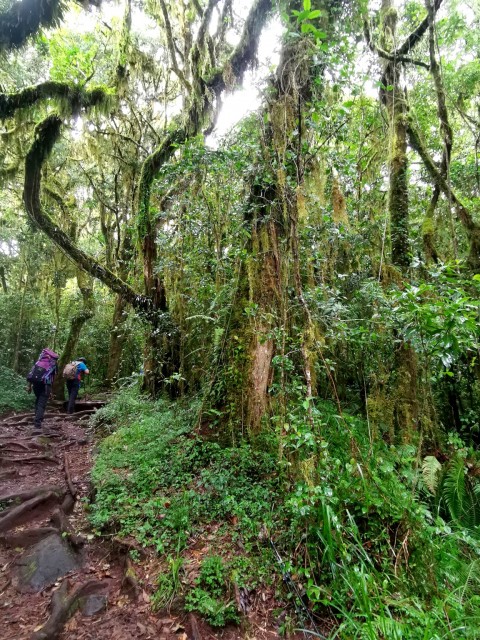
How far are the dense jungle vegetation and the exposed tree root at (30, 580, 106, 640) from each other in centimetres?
58

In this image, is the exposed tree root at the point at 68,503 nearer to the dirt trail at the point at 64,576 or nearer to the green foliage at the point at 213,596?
the dirt trail at the point at 64,576

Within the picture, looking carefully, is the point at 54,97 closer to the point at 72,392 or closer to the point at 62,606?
the point at 72,392

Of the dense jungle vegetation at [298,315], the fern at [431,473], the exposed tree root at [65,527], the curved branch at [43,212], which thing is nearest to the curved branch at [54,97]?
the dense jungle vegetation at [298,315]

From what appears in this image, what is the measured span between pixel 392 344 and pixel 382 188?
5.75m

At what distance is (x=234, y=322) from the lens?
5.93m

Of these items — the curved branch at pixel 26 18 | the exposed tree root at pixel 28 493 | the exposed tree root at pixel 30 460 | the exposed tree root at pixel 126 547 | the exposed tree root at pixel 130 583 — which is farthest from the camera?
the exposed tree root at pixel 30 460

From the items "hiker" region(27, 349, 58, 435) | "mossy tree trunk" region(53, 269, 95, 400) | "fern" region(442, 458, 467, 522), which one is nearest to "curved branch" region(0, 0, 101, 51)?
"hiker" region(27, 349, 58, 435)

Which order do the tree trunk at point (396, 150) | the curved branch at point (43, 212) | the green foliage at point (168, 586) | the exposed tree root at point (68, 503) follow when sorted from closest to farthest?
the green foliage at point (168, 586) → the exposed tree root at point (68, 503) → the tree trunk at point (396, 150) → the curved branch at point (43, 212)

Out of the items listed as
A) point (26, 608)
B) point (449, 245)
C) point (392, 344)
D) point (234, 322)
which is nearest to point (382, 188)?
point (449, 245)

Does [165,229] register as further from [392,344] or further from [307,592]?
[307,592]

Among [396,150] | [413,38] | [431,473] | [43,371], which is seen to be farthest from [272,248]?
[43,371]

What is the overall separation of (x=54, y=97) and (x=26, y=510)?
27.2 feet

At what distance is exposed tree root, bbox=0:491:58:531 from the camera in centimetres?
469

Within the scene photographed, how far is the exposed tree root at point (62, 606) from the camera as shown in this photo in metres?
3.10
